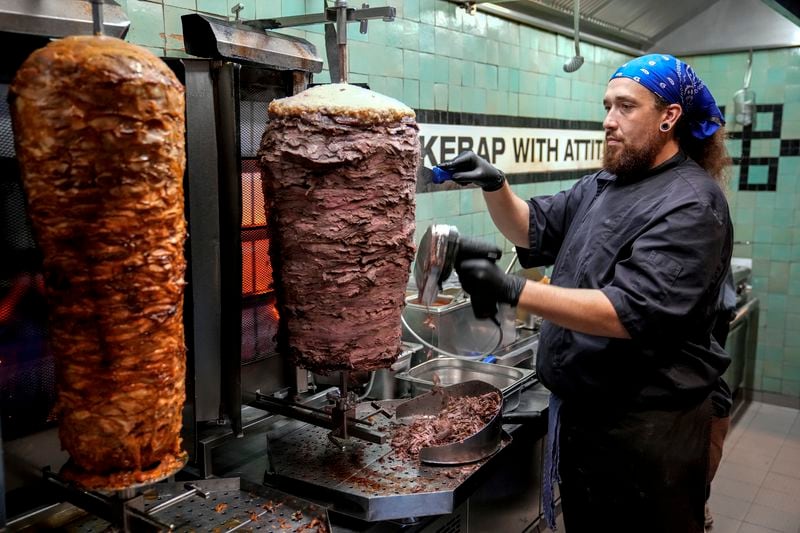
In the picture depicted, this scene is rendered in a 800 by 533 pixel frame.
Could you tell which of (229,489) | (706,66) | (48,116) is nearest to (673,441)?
(229,489)

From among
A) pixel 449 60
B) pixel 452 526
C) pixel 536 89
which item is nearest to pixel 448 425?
pixel 452 526

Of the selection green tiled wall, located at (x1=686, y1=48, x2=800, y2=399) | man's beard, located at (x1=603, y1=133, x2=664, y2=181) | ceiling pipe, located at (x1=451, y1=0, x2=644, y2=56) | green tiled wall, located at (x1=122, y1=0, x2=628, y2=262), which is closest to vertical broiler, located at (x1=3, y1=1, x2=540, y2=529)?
green tiled wall, located at (x1=122, y1=0, x2=628, y2=262)

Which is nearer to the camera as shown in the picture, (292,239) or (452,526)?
(292,239)

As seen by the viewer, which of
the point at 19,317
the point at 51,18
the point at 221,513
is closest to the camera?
the point at 51,18

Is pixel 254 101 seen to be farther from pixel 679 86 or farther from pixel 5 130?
pixel 679 86

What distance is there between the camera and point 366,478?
5.94 ft

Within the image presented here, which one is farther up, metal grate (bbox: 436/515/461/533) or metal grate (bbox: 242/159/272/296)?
metal grate (bbox: 242/159/272/296)

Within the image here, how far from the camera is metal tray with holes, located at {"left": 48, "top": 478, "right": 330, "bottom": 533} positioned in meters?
1.57

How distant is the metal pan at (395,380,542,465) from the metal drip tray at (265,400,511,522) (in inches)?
1.0

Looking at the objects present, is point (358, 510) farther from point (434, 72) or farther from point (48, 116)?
point (434, 72)

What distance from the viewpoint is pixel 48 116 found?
104cm

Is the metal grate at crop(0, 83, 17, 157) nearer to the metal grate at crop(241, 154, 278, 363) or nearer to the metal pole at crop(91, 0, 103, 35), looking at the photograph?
the metal pole at crop(91, 0, 103, 35)

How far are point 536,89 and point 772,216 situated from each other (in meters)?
2.69

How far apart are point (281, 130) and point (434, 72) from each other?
6.30ft
